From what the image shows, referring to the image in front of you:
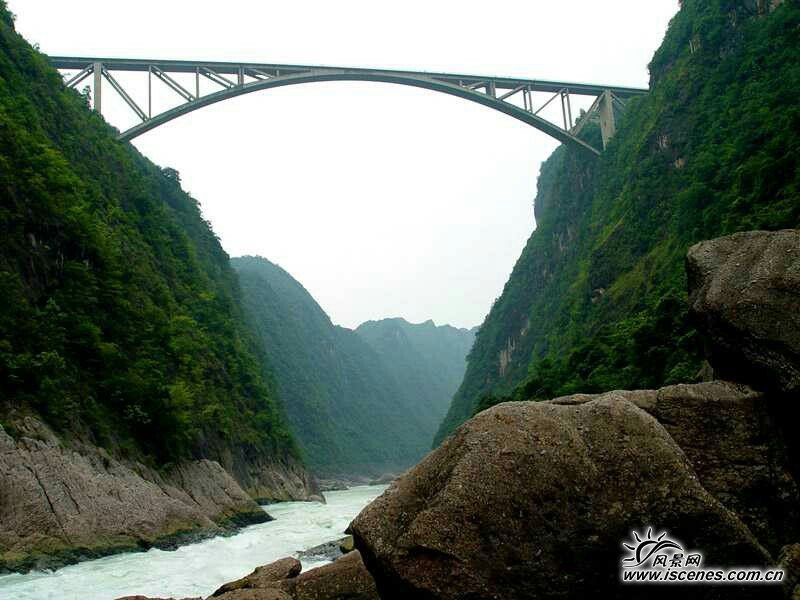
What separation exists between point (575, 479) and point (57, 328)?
63.9 ft

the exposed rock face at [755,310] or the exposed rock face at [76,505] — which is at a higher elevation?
the exposed rock face at [755,310]

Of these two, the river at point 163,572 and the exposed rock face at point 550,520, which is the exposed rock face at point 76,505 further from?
the exposed rock face at point 550,520

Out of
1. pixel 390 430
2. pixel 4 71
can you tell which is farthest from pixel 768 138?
pixel 390 430

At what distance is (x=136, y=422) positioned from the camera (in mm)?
21984

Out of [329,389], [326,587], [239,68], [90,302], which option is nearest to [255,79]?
[239,68]

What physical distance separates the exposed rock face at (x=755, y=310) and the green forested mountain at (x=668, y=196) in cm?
1081

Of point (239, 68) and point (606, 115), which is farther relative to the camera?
point (606, 115)

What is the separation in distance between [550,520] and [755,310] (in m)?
2.62

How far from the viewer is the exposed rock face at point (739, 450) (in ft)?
15.8

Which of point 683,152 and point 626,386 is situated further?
point 683,152

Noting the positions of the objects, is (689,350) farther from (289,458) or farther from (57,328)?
(289,458)

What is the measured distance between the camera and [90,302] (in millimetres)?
22797

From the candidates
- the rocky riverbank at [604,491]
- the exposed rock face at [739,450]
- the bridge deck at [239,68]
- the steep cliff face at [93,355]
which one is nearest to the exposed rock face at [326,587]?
the rocky riverbank at [604,491]

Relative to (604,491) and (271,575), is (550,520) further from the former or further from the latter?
(271,575)
